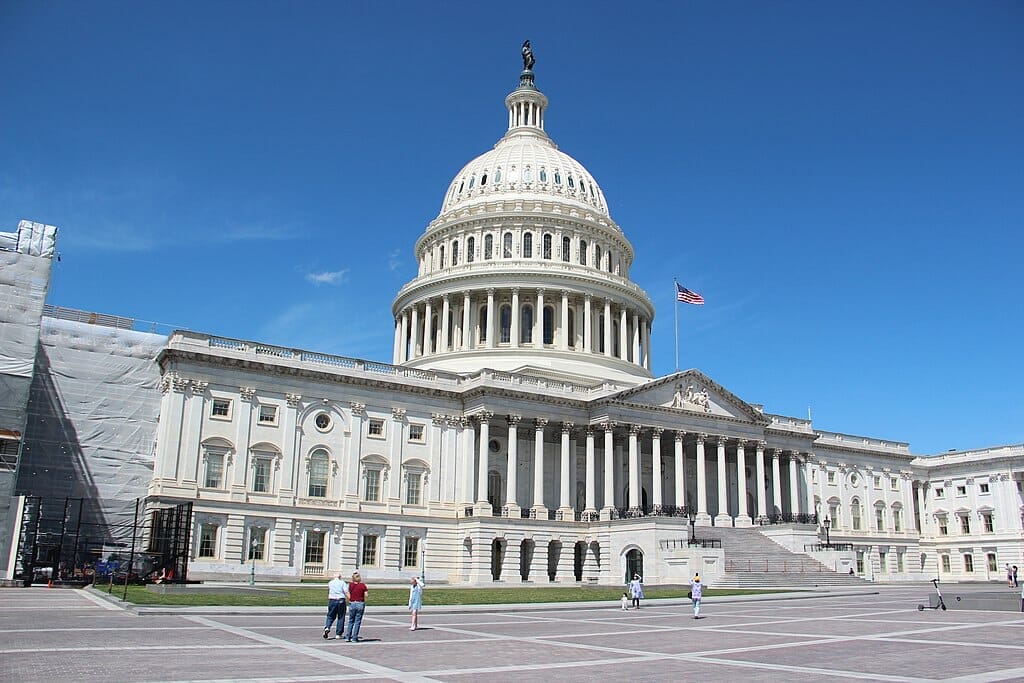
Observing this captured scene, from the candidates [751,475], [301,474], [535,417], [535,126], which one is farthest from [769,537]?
[535,126]

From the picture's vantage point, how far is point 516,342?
272 ft

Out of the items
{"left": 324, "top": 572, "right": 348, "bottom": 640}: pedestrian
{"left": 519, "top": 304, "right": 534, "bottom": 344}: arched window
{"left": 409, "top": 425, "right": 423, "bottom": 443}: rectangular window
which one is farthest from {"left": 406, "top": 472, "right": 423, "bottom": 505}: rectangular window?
{"left": 324, "top": 572, "right": 348, "bottom": 640}: pedestrian

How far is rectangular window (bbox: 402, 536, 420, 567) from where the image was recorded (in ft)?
208

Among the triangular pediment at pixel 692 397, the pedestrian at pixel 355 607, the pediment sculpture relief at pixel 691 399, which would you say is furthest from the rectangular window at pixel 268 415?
the pedestrian at pixel 355 607

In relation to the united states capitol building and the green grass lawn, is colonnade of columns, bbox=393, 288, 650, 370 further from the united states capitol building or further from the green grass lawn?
the green grass lawn

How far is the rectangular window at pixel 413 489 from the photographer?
213ft

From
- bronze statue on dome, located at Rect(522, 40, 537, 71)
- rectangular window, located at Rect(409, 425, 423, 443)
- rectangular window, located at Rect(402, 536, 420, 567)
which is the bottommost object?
rectangular window, located at Rect(402, 536, 420, 567)

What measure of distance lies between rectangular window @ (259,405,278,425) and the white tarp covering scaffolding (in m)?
6.47

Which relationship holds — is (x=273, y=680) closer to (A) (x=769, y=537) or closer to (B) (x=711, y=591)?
(B) (x=711, y=591)

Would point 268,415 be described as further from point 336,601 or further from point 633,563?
point 336,601

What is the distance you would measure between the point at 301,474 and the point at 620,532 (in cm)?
2260

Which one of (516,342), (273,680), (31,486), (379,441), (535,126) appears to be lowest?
(273,680)

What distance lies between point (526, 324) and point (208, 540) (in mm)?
38413

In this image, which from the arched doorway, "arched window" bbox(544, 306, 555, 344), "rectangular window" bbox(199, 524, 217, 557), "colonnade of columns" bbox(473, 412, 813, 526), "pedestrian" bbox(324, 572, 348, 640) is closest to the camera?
"pedestrian" bbox(324, 572, 348, 640)
